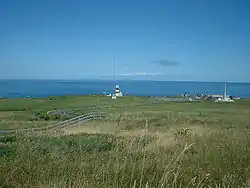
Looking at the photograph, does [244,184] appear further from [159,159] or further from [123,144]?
[123,144]

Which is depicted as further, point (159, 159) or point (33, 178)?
point (159, 159)

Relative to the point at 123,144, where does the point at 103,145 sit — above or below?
below

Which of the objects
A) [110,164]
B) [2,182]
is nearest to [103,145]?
[110,164]

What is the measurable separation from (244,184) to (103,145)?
12.0 ft

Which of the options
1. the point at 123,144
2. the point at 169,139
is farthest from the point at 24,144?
the point at 169,139

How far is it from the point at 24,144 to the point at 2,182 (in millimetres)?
1330

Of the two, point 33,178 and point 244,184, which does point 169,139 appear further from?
point 33,178

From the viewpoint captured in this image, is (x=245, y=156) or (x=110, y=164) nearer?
(x=110, y=164)

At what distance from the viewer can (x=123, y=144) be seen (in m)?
4.93

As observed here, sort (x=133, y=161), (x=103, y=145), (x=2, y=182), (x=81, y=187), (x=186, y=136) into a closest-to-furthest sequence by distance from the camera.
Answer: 1. (x=81, y=187)
2. (x=2, y=182)
3. (x=133, y=161)
4. (x=186, y=136)
5. (x=103, y=145)

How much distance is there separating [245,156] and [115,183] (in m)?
2.43

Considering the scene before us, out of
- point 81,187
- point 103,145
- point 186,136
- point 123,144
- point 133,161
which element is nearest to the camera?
point 81,187

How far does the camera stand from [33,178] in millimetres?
4051

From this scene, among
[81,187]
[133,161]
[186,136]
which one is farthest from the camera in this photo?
[186,136]
